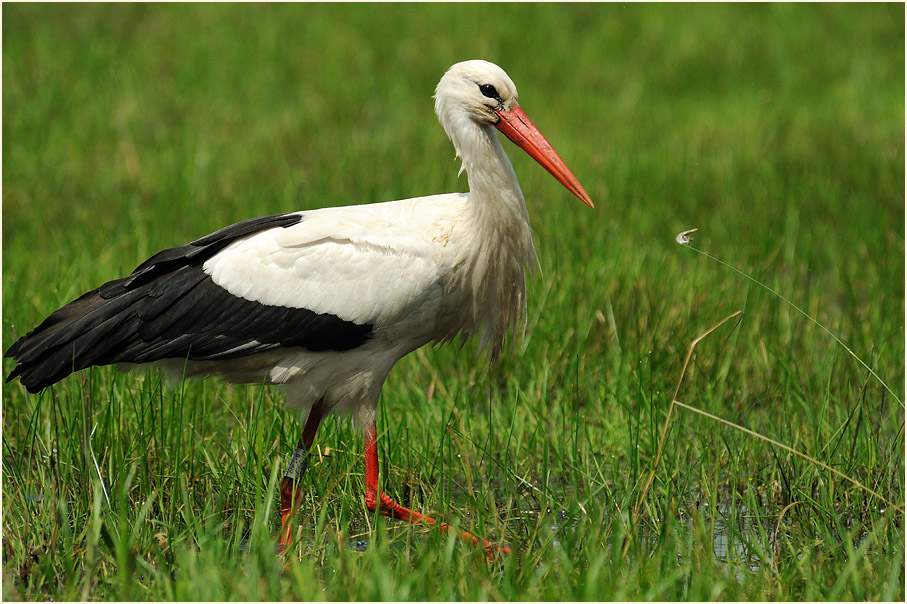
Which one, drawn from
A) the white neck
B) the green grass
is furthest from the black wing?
the white neck

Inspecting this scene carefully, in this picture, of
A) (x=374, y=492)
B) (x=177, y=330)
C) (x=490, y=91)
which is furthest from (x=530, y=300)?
(x=177, y=330)

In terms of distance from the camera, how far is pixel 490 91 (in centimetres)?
399

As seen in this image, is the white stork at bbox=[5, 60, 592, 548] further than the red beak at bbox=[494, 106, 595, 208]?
No

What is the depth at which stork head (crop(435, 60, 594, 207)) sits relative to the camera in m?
3.97

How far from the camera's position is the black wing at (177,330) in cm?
394

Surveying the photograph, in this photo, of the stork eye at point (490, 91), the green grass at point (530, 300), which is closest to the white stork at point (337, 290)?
the stork eye at point (490, 91)

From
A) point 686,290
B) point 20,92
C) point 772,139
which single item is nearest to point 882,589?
point 686,290

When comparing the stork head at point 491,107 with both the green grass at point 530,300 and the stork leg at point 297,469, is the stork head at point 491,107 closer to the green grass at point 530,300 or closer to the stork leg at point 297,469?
the green grass at point 530,300

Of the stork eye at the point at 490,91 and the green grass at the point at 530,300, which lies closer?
the green grass at the point at 530,300

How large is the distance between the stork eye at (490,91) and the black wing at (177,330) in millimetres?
890

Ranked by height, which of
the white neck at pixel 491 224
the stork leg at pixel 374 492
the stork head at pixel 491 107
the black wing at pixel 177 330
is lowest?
the stork leg at pixel 374 492

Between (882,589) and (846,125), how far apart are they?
603cm

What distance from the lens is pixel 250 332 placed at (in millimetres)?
3977

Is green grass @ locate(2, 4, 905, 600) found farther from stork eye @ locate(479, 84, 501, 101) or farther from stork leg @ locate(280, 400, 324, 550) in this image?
stork eye @ locate(479, 84, 501, 101)
